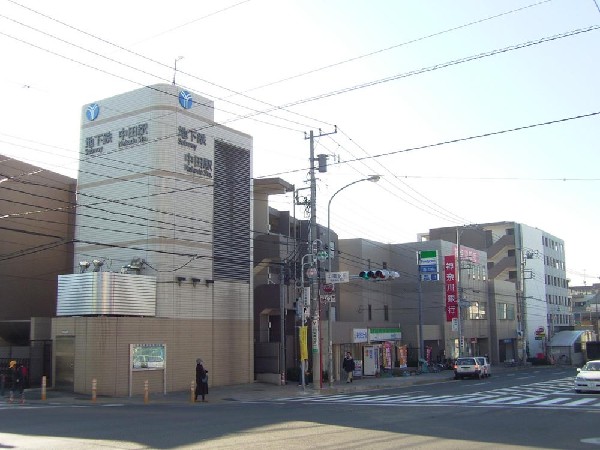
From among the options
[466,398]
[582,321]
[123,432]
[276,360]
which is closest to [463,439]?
[123,432]

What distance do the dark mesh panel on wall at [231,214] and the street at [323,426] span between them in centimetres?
1372

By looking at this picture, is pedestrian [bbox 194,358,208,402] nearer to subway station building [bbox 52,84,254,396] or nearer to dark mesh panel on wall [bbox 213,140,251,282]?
subway station building [bbox 52,84,254,396]

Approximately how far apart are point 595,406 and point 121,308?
776 inches

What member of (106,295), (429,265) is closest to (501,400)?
(106,295)

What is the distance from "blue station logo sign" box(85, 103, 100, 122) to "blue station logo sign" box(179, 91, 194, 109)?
201 inches

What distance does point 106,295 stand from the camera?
28.9 m

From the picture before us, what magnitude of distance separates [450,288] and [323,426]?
149 feet

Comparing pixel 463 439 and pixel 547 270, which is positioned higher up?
pixel 547 270

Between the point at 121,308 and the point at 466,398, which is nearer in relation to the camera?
the point at 466,398

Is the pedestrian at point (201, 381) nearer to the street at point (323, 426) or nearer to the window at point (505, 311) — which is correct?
the street at point (323, 426)

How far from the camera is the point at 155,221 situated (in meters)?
31.5

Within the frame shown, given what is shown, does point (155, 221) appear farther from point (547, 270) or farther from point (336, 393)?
point (547, 270)

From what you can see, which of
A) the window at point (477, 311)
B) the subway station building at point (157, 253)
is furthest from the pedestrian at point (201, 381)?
the window at point (477, 311)

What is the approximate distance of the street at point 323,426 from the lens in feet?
43.0
